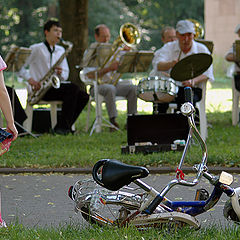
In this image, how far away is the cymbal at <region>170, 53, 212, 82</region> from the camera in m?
7.86

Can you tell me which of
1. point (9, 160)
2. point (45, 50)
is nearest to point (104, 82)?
point (45, 50)

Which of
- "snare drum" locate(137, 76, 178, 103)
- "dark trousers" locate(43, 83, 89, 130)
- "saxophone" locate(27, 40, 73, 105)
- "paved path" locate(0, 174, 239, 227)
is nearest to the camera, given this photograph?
"paved path" locate(0, 174, 239, 227)

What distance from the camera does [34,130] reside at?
421 inches

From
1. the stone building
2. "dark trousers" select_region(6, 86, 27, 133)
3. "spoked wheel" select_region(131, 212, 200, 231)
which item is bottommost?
the stone building

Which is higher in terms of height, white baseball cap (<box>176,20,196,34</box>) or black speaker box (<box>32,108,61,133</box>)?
white baseball cap (<box>176,20,196,34</box>)

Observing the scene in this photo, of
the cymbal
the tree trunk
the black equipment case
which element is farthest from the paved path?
the tree trunk

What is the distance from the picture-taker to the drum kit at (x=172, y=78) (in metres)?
7.95

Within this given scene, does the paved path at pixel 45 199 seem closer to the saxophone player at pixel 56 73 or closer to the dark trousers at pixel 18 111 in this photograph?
the dark trousers at pixel 18 111

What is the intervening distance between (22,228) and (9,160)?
3462 mm

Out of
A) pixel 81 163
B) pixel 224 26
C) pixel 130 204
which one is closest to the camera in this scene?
pixel 130 204

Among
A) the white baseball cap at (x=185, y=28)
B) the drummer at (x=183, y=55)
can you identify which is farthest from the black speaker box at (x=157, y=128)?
the white baseball cap at (x=185, y=28)

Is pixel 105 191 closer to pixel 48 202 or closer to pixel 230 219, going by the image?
pixel 230 219

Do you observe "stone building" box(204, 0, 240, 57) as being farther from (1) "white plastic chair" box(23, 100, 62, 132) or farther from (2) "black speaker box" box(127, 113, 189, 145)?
(2) "black speaker box" box(127, 113, 189, 145)

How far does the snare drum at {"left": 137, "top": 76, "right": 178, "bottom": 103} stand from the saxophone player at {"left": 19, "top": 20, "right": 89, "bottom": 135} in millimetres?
2389
